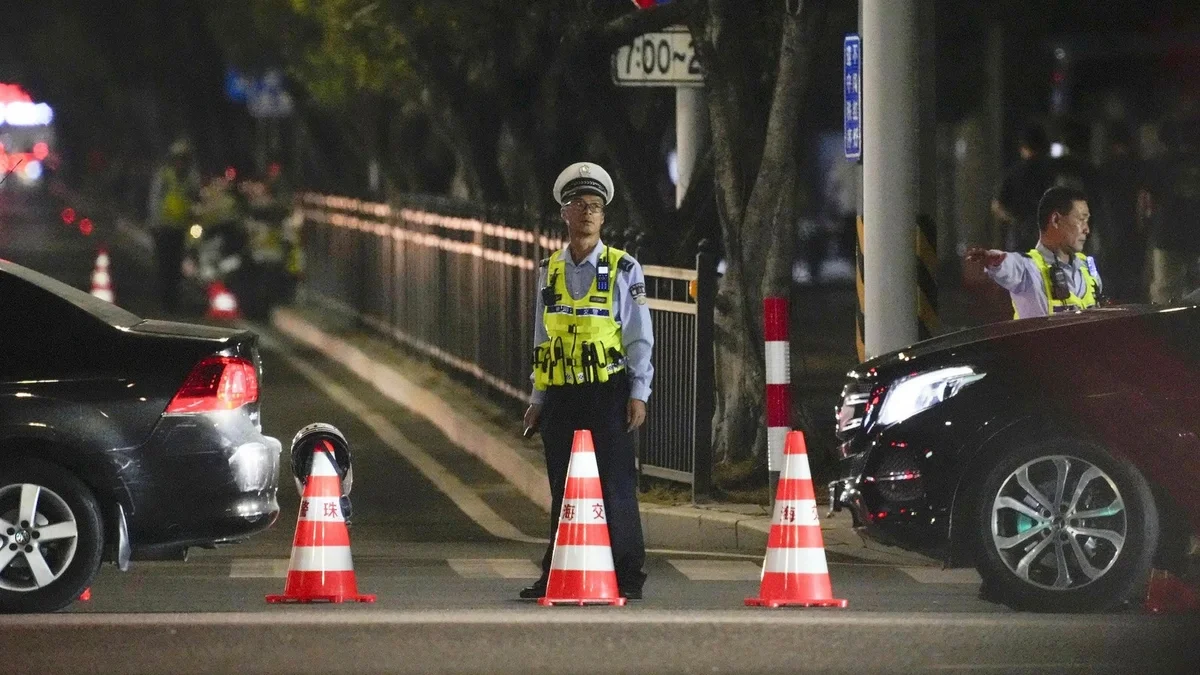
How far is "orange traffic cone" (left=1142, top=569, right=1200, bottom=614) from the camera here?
381 inches

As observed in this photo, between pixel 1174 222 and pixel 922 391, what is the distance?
7.10 m

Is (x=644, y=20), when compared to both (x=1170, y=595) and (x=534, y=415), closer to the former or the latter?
(x=534, y=415)

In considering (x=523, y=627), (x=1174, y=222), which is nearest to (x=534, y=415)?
(x=523, y=627)

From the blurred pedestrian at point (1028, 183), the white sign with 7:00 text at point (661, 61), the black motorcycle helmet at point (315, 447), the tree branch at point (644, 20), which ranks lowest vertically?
the black motorcycle helmet at point (315, 447)

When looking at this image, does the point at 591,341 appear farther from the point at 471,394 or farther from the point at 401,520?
the point at 471,394

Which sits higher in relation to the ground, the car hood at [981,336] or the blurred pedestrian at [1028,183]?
the blurred pedestrian at [1028,183]

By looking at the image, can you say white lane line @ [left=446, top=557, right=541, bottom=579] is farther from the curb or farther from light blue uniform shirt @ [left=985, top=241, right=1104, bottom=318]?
light blue uniform shirt @ [left=985, top=241, right=1104, bottom=318]

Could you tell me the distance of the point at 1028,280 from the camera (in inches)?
443

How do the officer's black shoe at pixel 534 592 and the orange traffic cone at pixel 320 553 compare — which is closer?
the orange traffic cone at pixel 320 553

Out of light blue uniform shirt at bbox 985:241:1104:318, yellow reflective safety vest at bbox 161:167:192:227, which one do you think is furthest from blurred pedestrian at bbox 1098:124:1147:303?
yellow reflective safety vest at bbox 161:167:192:227

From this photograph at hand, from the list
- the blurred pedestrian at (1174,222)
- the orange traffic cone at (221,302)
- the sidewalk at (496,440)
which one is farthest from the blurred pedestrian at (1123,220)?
the orange traffic cone at (221,302)

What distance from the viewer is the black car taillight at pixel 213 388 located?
9.65 metres

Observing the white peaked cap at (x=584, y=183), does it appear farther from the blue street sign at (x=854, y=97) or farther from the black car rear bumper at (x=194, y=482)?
the blue street sign at (x=854, y=97)

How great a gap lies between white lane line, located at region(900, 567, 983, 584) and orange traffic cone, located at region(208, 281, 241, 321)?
17.8 m
